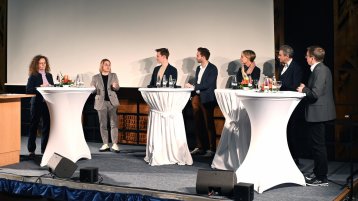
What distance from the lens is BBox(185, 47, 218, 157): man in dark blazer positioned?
7.48 metres

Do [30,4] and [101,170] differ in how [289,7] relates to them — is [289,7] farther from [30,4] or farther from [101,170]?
[30,4]

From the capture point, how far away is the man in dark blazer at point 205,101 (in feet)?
24.6

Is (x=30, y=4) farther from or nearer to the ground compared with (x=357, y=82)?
farther from the ground

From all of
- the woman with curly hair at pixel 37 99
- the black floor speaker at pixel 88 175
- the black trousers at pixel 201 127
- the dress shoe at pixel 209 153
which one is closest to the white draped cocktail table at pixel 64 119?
the woman with curly hair at pixel 37 99

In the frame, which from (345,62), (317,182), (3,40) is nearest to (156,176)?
(317,182)

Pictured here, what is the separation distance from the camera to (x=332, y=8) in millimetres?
7156

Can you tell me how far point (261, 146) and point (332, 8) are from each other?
8.94ft

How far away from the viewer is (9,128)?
22.6 ft

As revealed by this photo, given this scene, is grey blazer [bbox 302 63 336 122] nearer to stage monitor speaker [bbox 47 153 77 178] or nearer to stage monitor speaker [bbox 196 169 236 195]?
stage monitor speaker [bbox 196 169 236 195]

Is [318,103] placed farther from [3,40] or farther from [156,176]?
[3,40]

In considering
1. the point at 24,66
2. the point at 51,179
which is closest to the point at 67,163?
the point at 51,179

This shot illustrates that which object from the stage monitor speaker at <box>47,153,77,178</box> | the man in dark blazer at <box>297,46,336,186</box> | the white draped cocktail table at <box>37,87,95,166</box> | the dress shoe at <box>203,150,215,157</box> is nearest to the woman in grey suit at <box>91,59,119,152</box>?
the white draped cocktail table at <box>37,87,95,166</box>

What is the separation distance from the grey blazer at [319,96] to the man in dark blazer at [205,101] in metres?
2.13

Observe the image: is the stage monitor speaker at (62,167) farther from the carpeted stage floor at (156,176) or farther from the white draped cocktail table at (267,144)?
the white draped cocktail table at (267,144)
